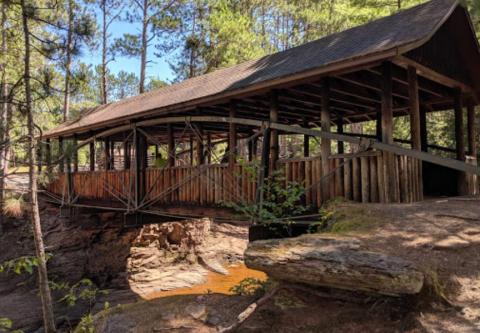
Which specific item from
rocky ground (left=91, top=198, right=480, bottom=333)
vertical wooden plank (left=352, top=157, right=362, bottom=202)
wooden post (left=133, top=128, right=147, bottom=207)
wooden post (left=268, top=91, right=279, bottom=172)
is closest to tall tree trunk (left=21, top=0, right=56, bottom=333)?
rocky ground (left=91, top=198, right=480, bottom=333)

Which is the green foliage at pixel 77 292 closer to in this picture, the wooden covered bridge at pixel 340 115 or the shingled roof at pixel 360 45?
the wooden covered bridge at pixel 340 115

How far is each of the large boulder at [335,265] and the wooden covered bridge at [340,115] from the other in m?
1.85

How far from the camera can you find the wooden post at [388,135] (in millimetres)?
5691

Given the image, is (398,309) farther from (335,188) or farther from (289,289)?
(335,188)

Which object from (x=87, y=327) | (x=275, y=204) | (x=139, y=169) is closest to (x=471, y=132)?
(x=275, y=204)

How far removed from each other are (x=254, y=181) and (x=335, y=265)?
358cm

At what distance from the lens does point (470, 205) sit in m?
5.63


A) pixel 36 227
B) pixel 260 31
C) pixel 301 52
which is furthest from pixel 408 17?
pixel 260 31

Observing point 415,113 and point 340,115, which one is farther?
point 340,115

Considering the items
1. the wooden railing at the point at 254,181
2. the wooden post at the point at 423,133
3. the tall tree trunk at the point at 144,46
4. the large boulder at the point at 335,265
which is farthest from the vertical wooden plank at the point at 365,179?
the tall tree trunk at the point at 144,46

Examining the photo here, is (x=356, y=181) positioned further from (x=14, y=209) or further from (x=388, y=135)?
(x=14, y=209)

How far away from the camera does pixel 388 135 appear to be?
5816mm

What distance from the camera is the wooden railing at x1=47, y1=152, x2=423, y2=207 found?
19.4 ft

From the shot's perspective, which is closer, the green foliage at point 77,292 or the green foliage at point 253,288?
the green foliage at point 253,288
